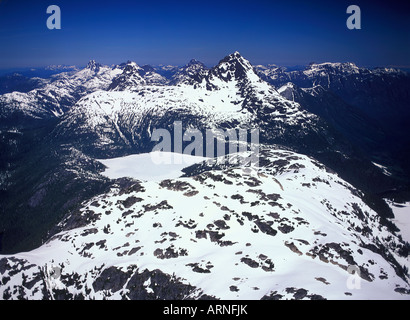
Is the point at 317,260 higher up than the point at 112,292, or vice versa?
the point at 317,260

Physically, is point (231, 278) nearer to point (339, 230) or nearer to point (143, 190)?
point (339, 230)

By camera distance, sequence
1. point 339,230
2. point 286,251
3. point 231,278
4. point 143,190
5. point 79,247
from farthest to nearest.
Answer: point 143,190 < point 339,230 < point 79,247 < point 286,251 < point 231,278

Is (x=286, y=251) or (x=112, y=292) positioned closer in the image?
(x=112, y=292)
